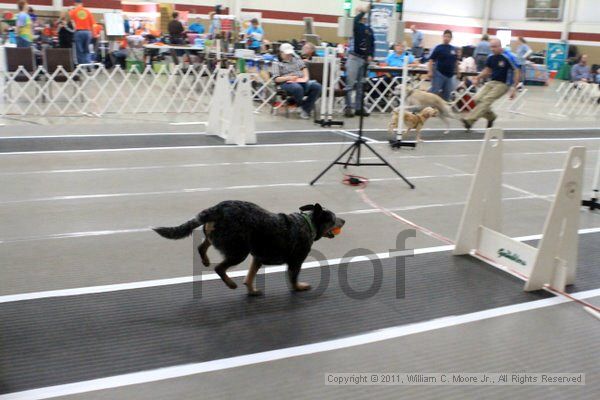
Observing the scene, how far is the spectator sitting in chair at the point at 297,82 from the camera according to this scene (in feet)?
35.0

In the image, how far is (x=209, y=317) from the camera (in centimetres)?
315

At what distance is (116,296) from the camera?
336cm

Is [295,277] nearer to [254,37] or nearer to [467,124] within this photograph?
[467,124]

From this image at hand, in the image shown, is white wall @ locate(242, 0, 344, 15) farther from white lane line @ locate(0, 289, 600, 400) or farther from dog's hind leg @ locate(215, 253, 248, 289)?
white lane line @ locate(0, 289, 600, 400)

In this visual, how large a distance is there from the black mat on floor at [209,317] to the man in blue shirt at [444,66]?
758 cm

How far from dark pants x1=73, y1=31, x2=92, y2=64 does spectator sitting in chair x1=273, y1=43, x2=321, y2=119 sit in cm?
541

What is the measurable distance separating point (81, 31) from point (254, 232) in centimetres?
1210

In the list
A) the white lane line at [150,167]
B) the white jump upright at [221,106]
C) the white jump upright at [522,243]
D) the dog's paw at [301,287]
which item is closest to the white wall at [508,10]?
the white jump upright at [221,106]

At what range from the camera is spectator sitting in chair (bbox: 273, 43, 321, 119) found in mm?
10656

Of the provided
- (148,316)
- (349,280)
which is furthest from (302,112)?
(148,316)

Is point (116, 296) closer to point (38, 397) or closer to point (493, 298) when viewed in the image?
point (38, 397)

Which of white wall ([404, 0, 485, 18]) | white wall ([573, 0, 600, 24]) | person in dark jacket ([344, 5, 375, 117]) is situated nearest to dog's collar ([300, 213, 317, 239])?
person in dark jacket ([344, 5, 375, 117])

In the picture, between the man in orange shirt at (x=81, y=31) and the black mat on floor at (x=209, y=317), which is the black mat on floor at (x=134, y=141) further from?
the man in orange shirt at (x=81, y=31)

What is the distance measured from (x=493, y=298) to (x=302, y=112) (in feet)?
25.8
